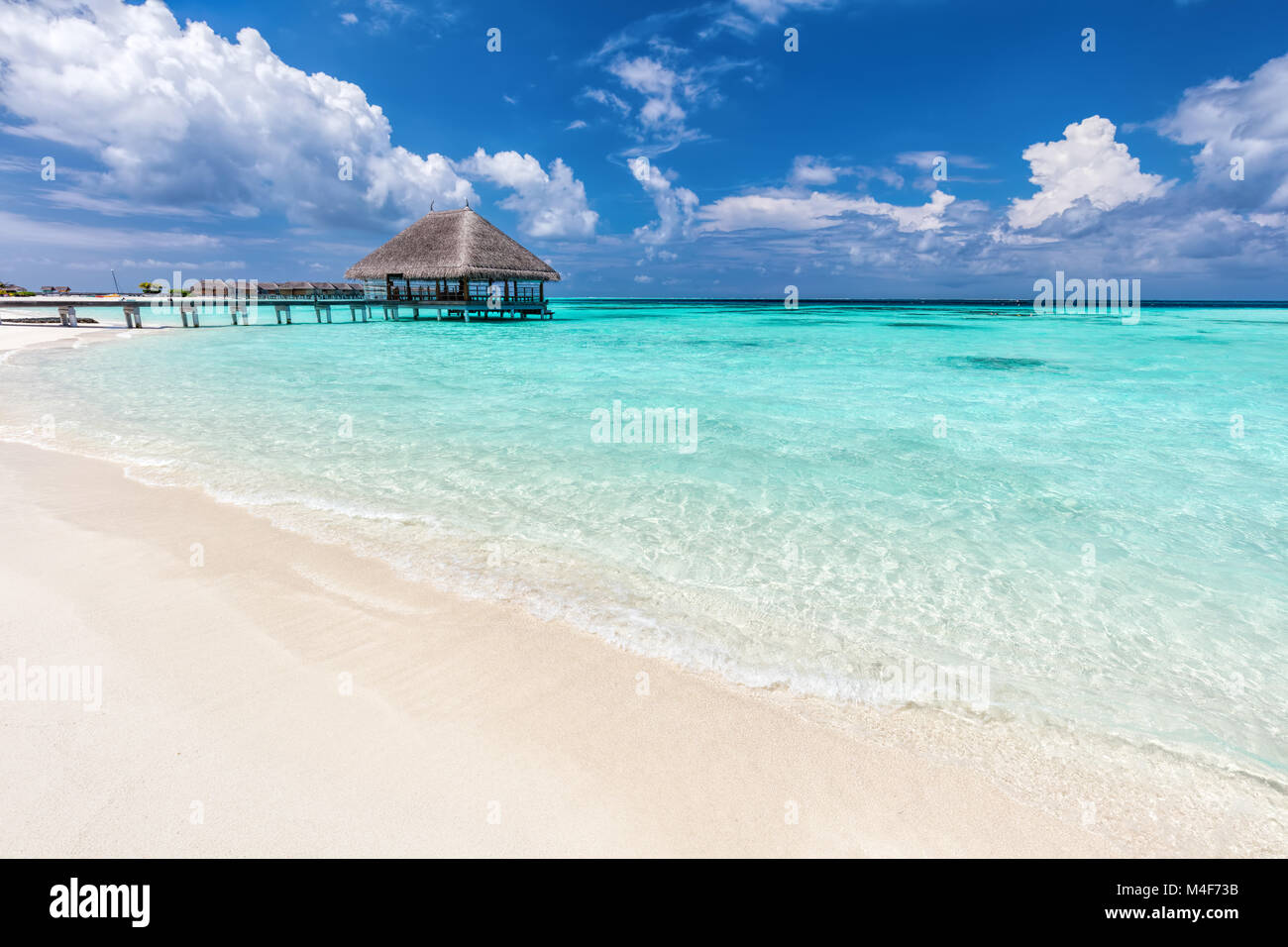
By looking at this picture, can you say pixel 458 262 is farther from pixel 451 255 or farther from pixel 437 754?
pixel 437 754

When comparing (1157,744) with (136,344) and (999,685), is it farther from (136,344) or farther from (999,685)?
(136,344)

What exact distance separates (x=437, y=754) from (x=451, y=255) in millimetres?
31677

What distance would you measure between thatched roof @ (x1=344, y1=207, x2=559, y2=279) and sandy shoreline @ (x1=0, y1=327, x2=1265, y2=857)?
94.3 feet

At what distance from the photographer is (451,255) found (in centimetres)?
2970

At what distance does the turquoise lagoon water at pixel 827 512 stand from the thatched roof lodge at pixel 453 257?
18.8 metres

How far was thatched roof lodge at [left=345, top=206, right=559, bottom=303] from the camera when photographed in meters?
29.5

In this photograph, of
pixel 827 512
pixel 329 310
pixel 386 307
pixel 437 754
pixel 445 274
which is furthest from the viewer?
pixel 329 310

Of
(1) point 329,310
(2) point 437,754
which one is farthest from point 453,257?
(2) point 437,754

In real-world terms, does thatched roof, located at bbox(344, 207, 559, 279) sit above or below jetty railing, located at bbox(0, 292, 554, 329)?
above

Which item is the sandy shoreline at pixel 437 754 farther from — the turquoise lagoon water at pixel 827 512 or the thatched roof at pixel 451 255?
the thatched roof at pixel 451 255

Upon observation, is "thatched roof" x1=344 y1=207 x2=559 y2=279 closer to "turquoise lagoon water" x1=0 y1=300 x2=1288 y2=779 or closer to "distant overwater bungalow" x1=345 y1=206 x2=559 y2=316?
"distant overwater bungalow" x1=345 y1=206 x2=559 y2=316

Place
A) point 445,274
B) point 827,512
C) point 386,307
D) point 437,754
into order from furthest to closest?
point 386,307 < point 445,274 < point 827,512 < point 437,754

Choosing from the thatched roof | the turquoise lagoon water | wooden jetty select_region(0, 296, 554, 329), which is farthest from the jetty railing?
the turquoise lagoon water
